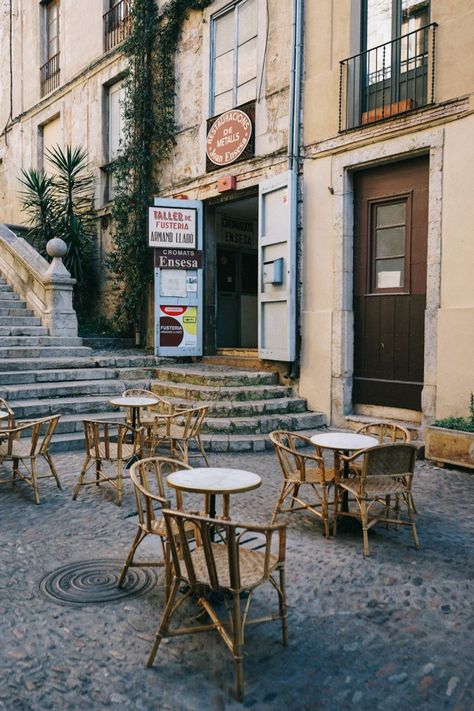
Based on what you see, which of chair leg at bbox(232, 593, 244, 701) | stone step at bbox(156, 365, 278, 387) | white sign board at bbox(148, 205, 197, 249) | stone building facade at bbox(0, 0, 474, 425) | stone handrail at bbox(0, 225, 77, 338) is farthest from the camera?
stone handrail at bbox(0, 225, 77, 338)

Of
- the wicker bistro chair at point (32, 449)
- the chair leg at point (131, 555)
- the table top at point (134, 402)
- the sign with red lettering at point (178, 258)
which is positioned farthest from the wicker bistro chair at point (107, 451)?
the sign with red lettering at point (178, 258)

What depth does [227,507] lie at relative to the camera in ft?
11.1

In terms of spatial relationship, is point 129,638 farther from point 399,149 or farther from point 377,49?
point 377,49

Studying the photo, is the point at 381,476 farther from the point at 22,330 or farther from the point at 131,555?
the point at 22,330

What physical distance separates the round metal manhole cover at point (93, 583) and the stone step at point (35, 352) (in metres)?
5.54

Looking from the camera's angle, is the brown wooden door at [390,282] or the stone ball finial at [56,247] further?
the stone ball finial at [56,247]

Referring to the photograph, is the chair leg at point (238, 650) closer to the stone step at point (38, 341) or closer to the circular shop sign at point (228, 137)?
the stone step at point (38, 341)

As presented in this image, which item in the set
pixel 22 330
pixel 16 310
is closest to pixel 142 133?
pixel 16 310

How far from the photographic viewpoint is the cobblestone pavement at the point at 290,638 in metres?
2.47

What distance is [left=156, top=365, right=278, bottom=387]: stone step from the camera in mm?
8562

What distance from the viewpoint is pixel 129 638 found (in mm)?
2889

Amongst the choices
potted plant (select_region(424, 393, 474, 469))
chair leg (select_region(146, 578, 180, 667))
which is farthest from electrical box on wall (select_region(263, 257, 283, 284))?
chair leg (select_region(146, 578, 180, 667))

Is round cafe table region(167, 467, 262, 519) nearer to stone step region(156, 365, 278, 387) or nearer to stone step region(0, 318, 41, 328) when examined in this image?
stone step region(156, 365, 278, 387)

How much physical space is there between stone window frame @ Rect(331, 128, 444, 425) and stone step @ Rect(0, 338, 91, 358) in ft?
13.9
